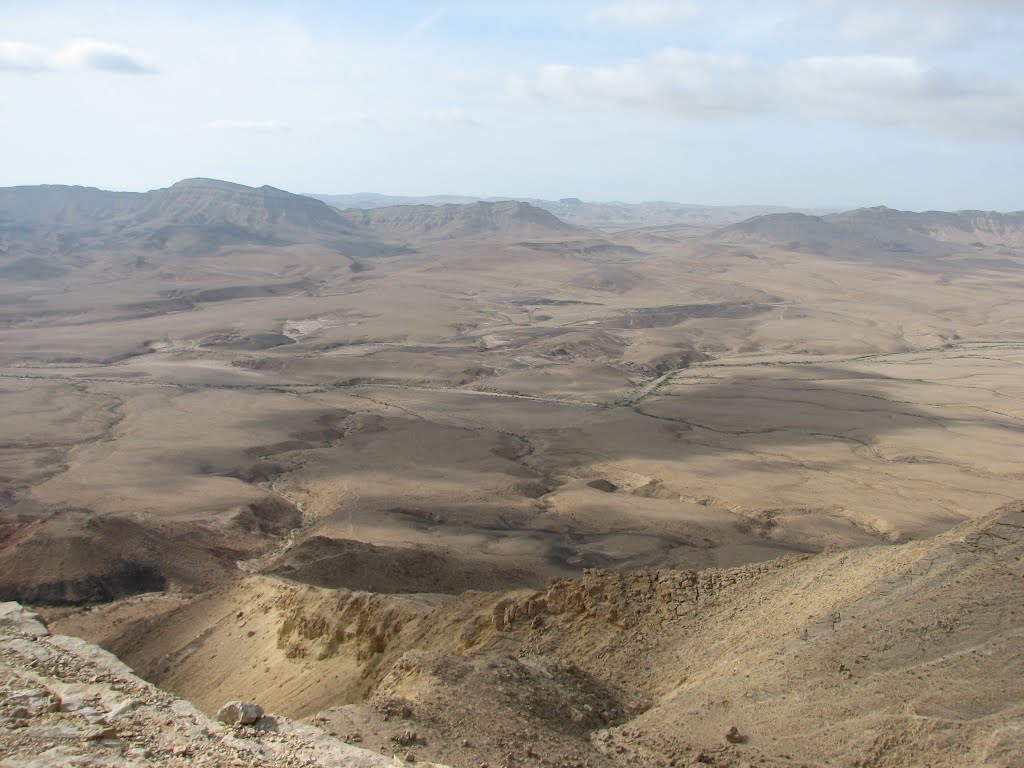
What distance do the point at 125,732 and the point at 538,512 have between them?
64.9 feet

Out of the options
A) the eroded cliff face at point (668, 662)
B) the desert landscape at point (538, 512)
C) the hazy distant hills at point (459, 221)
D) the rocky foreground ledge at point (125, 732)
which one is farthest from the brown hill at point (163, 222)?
the rocky foreground ledge at point (125, 732)

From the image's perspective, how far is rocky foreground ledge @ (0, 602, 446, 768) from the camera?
27.1ft

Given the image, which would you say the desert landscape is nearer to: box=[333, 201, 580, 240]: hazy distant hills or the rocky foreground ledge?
the rocky foreground ledge

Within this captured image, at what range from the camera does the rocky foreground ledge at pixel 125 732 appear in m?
8.27

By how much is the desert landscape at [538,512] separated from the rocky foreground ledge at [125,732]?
0.39 meters

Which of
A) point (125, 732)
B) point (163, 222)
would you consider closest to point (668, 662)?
point (125, 732)

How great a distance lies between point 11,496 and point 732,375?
39162mm

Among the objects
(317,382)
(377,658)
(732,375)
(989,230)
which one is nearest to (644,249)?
(989,230)

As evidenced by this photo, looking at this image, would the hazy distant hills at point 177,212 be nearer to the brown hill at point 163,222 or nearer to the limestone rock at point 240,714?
the brown hill at point 163,222

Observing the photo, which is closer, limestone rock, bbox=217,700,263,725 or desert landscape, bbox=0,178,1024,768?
limestone rock, bbox=217,700,263,725

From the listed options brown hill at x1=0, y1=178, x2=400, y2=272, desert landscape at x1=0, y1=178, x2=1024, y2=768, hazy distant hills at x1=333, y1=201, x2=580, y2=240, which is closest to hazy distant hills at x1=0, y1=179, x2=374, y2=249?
brown hill at x1=0, y1=178, x2=400, y2=272

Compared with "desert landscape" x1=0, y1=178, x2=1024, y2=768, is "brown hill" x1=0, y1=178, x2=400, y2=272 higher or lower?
higher

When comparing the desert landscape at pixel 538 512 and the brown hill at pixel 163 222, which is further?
the brown hill at pixel 163 222

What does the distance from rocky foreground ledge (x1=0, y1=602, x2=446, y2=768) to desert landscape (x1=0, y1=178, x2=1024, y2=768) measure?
39cm
